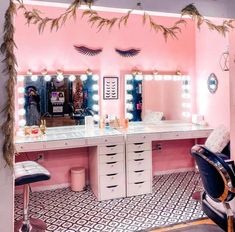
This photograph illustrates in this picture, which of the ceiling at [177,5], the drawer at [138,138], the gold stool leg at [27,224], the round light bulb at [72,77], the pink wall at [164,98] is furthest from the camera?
the pink wall at [164,98]

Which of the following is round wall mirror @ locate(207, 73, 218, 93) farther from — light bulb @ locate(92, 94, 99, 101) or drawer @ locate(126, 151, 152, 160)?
light bulb @ locate(92, 94, 99, 101)

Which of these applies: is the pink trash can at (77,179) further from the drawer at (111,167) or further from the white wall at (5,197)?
the white wall at (5,197)

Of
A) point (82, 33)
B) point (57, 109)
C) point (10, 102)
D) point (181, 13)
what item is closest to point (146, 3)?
point (181, 13)

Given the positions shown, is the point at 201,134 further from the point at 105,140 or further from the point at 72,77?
the point at 72,77

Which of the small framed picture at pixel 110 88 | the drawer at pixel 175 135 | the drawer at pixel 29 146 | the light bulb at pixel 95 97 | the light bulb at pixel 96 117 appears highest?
the small framed picture at pixel 110 88

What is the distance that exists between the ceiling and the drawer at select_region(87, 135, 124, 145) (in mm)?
1690

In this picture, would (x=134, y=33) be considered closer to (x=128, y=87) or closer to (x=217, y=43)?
(x=128, y=87)

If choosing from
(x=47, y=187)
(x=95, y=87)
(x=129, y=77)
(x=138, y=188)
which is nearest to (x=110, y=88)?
(x=95, y=87)

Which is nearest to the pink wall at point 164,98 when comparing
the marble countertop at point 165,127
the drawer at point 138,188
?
the marble countertop at point 165,127

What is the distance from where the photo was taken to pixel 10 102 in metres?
1.91

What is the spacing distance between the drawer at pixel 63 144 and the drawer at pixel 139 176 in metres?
0.76

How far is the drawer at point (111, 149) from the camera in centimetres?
348

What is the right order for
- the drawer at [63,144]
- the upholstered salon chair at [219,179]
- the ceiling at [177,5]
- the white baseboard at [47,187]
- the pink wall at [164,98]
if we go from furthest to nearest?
the pink wall at [164,98] < the white baseboard at [47,187] < the drawer at [63,144] < the ceiling at [177,5] < the upholstered salon chair at [219,179]

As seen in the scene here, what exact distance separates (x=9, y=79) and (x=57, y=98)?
80.1 inches
